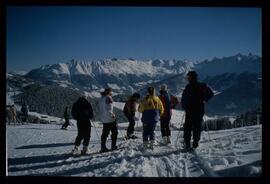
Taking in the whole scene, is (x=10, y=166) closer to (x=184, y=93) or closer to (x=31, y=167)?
(x=31, y=167)

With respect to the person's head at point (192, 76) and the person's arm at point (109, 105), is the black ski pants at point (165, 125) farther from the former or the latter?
the person's head at point (192, 76)

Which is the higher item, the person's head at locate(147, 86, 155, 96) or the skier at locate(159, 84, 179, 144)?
the person's head at locate(147, 86, 155, 96)

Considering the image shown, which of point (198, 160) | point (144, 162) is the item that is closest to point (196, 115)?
point (198, 160)

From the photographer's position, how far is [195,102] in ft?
27.8

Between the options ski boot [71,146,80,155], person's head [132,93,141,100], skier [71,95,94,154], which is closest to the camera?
skier [71,95,94,154]

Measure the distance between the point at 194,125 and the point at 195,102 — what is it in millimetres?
525

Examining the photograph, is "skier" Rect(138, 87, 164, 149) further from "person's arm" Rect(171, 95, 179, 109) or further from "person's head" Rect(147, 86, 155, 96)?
"person's arm" Rect(171, 95, 179, 109)

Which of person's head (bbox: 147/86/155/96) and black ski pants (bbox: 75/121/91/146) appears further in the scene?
person's head (bbox: 147/86/155/96)

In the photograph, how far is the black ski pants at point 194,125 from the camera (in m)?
8.44

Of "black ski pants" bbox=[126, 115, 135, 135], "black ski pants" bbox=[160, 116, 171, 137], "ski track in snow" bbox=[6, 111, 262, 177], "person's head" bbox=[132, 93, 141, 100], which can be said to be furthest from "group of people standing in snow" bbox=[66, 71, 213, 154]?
"black ski pants" bbox=[126, 115, 135, 135]

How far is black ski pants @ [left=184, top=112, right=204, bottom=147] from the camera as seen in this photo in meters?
8.44

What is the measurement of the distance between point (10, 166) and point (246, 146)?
541 cm
